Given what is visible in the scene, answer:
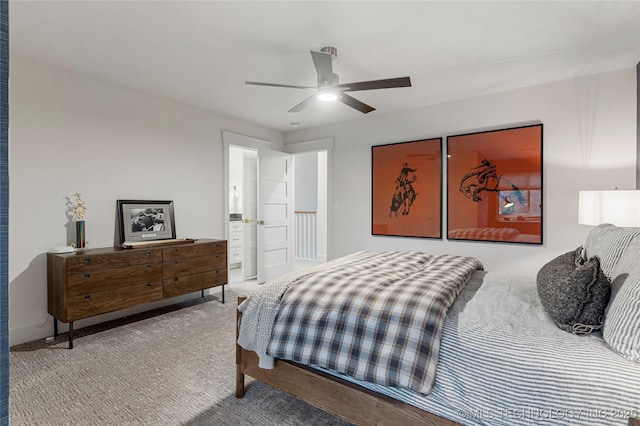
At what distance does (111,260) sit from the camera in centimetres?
280

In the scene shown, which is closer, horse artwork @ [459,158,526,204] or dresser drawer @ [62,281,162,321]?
dresser drawer @ [62,281,162,321]

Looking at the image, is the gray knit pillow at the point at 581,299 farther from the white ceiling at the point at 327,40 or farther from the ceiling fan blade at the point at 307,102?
the ceiling fan blade at the point at 307,102

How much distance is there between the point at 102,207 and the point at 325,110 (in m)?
2.80

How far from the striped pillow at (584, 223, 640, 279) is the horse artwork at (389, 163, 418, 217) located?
2327mm

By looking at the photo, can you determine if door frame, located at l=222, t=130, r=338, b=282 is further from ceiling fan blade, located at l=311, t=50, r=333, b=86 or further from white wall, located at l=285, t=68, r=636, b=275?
ceiling fan blade, located at l=311, t=50, r=333, b=86

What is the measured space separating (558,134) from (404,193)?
1.73 meters

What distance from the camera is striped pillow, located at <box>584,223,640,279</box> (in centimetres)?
154

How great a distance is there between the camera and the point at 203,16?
2.10m

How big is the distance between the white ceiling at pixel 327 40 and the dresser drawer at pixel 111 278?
73.6 inches

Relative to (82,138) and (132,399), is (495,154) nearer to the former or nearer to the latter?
(132,399)

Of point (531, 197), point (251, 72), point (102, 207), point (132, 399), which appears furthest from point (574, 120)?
point (102, 207)

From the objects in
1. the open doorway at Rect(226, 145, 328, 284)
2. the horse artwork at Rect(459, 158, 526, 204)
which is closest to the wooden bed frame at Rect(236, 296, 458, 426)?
the horse artwork at Rect(459, 158, 526, 204)

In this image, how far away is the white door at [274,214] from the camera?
4.72 meters

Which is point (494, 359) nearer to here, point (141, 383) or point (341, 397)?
point (341, 397)
